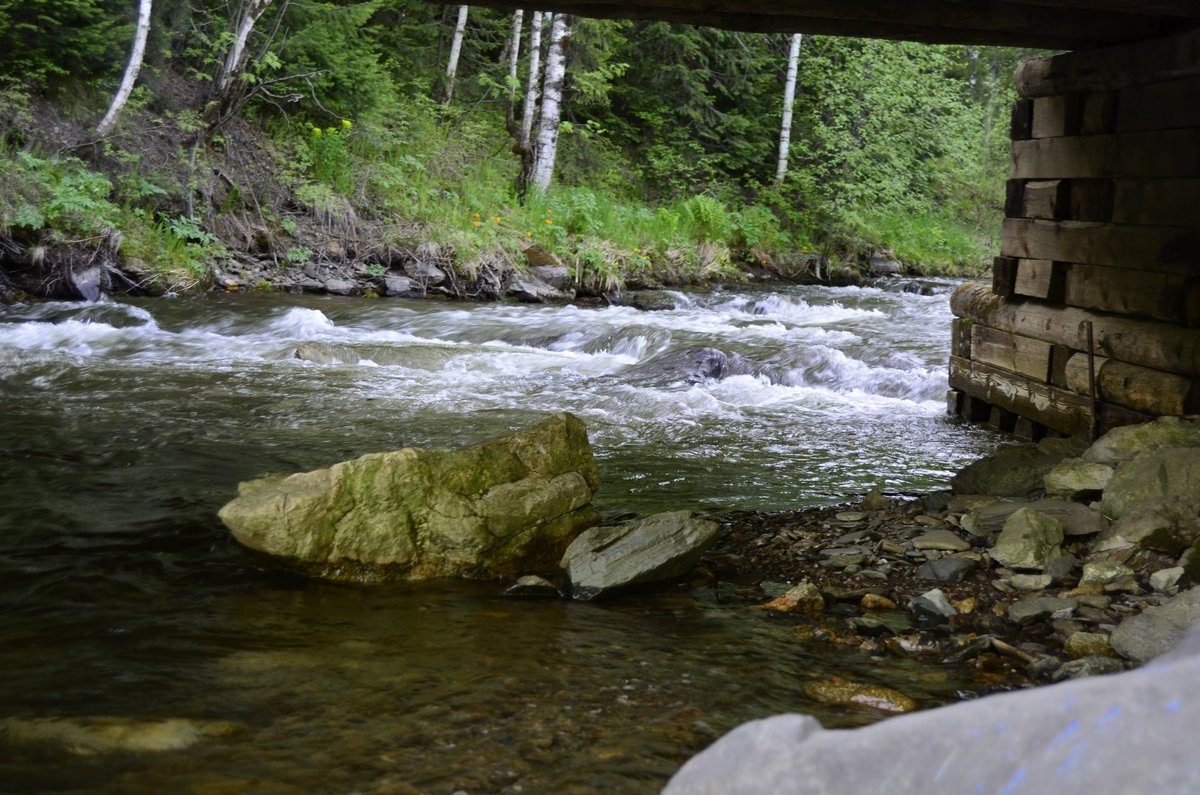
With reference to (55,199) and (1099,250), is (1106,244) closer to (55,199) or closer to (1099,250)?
(1099,250)

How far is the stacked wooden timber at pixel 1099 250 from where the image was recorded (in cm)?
682

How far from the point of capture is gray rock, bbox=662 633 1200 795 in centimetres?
167

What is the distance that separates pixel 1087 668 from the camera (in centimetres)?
387

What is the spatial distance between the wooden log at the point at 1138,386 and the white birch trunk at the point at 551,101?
1364 cm

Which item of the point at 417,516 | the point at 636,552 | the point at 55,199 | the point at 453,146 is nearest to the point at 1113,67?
the point at 636,552

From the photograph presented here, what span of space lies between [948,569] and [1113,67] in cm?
429

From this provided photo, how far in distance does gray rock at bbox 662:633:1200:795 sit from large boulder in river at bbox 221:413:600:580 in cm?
338

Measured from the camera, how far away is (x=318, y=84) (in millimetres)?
18984

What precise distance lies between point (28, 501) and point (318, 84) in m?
14.2

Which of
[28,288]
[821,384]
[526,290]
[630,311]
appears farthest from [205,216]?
[821,384]

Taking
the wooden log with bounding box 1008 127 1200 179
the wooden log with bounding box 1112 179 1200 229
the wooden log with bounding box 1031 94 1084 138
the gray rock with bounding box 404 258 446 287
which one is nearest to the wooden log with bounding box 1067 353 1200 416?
the wooden log with bounding box 1112 179 1200 229

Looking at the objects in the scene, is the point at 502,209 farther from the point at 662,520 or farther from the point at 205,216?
the point at 662,520

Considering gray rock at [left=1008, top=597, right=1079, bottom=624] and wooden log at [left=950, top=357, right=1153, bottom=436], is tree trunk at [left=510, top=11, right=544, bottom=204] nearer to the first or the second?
wooden log at [left=950, top=357, right=1153, bottom=436]

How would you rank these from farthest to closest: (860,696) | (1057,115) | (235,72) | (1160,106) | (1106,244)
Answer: (235,72) → (1057,115) → (1106,244) → (1160,106) → (860,696)
